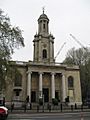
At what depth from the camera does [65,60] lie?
75625mm

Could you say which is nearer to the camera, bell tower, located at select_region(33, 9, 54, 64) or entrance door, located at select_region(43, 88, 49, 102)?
entrance door, located at select_region(43, 88, 49, 102)

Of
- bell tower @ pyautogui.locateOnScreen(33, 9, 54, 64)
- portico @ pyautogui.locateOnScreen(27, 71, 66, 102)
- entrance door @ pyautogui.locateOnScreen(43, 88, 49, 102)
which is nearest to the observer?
portico @ pyautogui.locateOnScreen(27, 71, 66, 102)

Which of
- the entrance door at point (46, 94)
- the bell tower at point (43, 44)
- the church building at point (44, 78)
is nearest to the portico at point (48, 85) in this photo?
the church building at point (44, 78)

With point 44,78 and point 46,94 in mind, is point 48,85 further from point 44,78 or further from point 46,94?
point 46,94

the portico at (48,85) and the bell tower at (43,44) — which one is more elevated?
the bell tower at (43,44)

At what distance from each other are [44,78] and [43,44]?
1006 cm

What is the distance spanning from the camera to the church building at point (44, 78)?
5581 centimetres

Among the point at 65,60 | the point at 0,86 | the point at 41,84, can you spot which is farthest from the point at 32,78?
the point at 0,86

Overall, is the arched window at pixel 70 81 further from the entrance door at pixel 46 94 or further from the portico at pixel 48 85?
the entrance door at pixel 46 94

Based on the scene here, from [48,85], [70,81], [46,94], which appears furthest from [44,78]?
[70,81]

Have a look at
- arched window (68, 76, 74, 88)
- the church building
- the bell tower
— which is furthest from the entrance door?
the bell tower

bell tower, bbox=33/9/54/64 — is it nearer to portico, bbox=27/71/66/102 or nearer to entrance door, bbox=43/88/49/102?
portico, bbox=27/71/66/102

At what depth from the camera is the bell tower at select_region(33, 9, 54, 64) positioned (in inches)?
2453

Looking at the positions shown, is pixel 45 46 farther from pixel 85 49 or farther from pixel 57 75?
pixel 85 49
